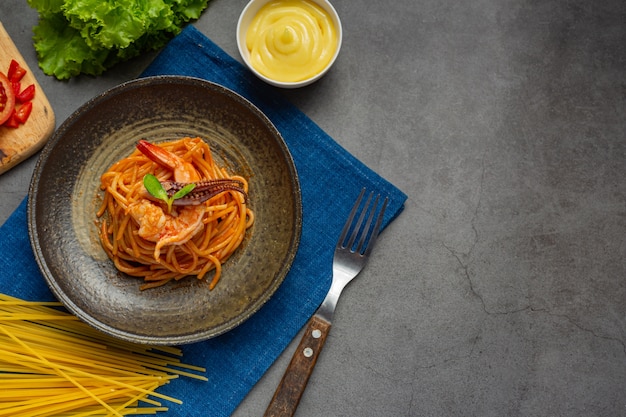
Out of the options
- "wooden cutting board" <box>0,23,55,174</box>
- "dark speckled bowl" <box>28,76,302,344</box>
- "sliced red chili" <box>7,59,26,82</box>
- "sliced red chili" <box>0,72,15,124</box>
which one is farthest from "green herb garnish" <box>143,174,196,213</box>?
"sliced red chili" <box>7,59,26,82</box>

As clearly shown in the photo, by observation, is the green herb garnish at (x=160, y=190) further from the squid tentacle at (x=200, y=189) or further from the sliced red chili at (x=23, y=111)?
the sliced red chili at (x=23, y=111)

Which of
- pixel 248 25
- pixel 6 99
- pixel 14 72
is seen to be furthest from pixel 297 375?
pixel 14 72

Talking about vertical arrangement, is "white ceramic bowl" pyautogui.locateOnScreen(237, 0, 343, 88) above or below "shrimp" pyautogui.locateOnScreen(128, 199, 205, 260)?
above

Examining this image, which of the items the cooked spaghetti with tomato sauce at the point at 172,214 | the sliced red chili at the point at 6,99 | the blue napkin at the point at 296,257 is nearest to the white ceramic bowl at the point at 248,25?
the blue napkin at the point at 296,257

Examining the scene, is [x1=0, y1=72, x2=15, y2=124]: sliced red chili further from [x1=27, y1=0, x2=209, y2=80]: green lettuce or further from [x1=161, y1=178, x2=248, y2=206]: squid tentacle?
[x1=161, y1=178, x2=248, y2=206]: squid tentacle

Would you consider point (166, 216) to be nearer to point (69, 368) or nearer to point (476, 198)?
point (69, 368)
